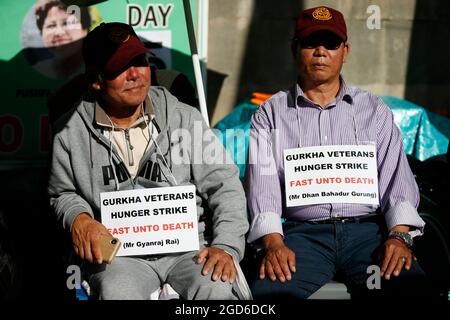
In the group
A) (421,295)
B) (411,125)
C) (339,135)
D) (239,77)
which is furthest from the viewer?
(239,77)

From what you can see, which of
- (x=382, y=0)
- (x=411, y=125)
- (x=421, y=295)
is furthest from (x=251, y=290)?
(x=382, y=0)

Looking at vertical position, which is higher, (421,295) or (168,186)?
(168,186)

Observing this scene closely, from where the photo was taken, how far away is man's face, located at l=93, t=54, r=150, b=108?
3311mm

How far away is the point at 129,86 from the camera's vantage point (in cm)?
332

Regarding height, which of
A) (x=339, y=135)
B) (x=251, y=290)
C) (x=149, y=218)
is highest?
(x=339, y=135)

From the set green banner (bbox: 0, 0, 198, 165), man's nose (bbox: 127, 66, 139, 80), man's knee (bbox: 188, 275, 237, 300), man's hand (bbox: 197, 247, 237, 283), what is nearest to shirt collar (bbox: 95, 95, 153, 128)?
man's nose (bbox: 127, 66, 139, 80)

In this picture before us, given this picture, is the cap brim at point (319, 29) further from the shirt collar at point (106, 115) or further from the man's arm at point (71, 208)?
the man's arm at point (71, 208)

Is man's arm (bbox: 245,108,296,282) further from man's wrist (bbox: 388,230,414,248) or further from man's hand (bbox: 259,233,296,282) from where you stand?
man's wrist (bbox: 388,230,414,248)

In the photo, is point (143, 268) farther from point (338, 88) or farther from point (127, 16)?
point (127, 16)

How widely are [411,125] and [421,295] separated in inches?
73.1

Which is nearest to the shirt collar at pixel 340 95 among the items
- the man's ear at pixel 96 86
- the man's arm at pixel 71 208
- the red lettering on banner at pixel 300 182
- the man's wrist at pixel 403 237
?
the red lettering on banner at pixel 300 182

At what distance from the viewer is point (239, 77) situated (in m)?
5.92

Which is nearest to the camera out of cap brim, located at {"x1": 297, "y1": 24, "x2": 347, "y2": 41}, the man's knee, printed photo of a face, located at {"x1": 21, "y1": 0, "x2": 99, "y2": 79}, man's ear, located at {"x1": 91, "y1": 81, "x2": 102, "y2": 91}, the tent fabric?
the man's knee

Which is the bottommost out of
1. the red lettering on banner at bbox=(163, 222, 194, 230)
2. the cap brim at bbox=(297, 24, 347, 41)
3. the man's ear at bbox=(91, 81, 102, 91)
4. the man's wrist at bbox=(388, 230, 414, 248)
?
the man's wrist at bbox=(388, 230, 414, 248)
